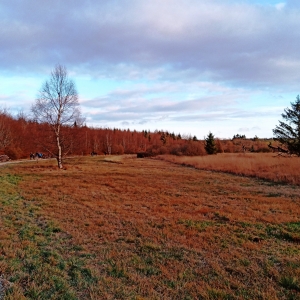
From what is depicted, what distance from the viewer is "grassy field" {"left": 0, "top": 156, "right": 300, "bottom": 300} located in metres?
4.00

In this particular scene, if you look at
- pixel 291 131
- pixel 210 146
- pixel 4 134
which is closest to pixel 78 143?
pixel 4 134

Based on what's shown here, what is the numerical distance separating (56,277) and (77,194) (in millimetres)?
8868

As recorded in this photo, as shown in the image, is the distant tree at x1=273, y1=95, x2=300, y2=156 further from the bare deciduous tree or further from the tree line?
the bare deciduous tree

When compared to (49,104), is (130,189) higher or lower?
lower

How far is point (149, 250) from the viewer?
223 inches

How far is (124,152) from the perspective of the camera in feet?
301

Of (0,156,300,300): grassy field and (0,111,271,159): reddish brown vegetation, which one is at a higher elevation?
(0,111,271,159): reddish brown vegetation

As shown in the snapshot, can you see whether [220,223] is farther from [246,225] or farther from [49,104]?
[49,104]

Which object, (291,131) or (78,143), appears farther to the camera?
(78,143)

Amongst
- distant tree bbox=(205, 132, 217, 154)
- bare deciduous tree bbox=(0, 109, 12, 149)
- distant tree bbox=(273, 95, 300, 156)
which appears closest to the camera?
distant tree bbox=(273, 95, 300, 156)

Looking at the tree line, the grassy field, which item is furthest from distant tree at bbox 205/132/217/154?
the grassy field

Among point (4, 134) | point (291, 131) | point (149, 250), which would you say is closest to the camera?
point (149, 250)

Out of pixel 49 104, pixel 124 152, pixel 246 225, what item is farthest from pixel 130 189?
pixel 124 152

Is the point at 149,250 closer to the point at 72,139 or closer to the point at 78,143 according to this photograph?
the point at 72,139
